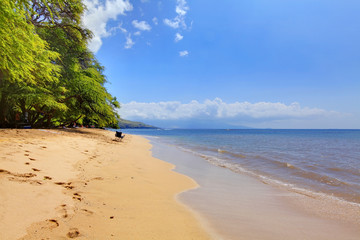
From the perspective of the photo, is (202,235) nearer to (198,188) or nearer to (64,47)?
(198,188)

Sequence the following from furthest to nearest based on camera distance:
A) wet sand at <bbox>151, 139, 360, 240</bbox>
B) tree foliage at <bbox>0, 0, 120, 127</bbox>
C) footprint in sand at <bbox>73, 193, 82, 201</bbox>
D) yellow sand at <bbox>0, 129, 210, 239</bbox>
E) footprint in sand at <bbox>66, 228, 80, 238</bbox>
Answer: tree foliage at <bbox>0, 0, 120, 127</bbox>, footprint in sand at <bbox>73, 193, 82, 201</bbox>, wet sand at <bbox>151, 139, 360, 240</bbox>, yellow sand at <bbox>0, 129, 210, 239</bbox>, footprint in sand at <bbox>66, 228, 80, 238</bbox>

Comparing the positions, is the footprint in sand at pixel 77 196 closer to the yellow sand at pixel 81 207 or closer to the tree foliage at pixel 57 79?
the yellow sand at pixel 81 207

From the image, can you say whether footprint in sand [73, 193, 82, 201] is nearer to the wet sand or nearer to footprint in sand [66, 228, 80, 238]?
footprint in sand [66, 228, 80, 238]

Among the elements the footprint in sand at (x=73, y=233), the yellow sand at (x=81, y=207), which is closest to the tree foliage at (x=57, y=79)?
the yellow sand at (x=81, y=207)

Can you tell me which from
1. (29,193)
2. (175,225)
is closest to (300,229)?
(175,225)

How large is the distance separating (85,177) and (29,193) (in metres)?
1.83

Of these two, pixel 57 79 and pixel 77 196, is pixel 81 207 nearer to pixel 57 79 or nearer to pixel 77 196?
pixel 77 196

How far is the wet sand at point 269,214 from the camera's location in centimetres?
317

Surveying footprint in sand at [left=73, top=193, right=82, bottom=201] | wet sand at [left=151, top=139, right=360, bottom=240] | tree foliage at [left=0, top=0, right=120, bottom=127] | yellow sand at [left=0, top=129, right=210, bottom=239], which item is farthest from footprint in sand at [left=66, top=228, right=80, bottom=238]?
tree foliage at [left=0, top=0, right=120, bottom=127]

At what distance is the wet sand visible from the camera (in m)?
3.17

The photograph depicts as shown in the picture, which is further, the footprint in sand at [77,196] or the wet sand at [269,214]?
the footprint in sand at [77,196]

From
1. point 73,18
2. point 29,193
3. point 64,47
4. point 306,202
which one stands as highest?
point 73,18

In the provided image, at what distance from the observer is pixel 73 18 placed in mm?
16734

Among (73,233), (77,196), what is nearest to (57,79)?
(77,196)
